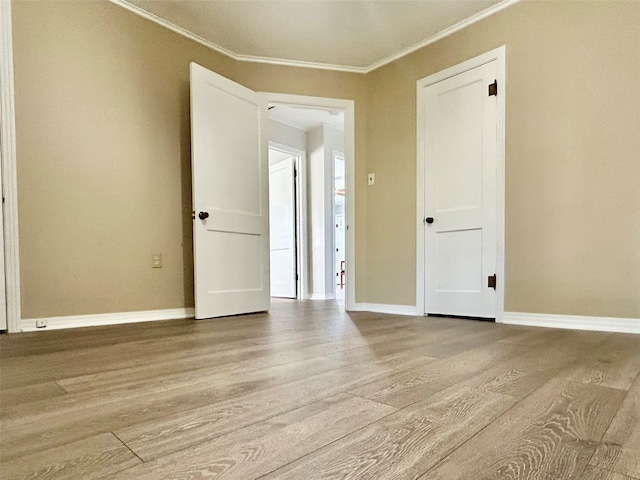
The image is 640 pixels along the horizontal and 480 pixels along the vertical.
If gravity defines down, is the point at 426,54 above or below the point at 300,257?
above

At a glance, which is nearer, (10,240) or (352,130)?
(10,240)

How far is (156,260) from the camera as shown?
2.97m

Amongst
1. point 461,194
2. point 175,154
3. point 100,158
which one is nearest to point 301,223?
point 175,154

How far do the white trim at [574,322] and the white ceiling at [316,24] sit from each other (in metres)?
2.28

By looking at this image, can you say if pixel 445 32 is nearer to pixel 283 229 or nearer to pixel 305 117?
pixel 305 117

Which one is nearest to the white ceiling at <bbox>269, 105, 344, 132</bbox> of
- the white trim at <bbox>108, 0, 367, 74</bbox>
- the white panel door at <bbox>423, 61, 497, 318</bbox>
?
the white trim at <bbox>108, 0, 367, 74</bbox>

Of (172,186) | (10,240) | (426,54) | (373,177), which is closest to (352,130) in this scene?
(373,177)

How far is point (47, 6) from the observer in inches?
98.0

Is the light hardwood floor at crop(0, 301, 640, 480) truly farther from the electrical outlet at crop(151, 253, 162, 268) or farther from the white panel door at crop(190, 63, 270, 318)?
the white panel door at crop(190, 63, 270, 318)

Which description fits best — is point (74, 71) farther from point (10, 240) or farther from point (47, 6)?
point (10, 240)

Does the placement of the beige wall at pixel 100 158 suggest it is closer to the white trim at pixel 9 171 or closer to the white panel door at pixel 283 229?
the white trim at pixel 9 171

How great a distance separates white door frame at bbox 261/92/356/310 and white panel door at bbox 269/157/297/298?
5.96 ft

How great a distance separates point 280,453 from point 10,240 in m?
2.47

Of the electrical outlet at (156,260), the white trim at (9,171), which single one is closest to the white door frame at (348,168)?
the electrical outlet at (156,260)
